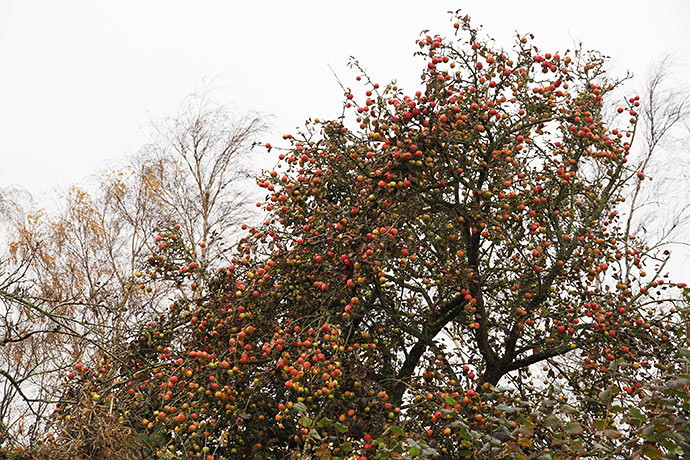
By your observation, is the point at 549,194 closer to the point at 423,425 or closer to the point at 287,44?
the point at 423,425

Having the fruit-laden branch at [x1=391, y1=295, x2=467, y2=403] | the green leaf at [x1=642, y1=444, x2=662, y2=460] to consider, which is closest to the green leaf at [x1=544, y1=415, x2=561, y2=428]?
the green leaf at [x1=642, y1=444, x2=662, y2=460]

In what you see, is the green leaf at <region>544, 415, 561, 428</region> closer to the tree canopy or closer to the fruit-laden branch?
the tree canopy

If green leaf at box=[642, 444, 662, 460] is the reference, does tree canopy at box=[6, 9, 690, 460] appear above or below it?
above

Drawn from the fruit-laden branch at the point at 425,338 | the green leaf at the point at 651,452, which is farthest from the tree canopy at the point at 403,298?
the green leaf at the point at 651,452

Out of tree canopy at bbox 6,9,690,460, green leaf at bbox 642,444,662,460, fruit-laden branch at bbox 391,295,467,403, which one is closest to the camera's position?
green leaf at bbox 642,444,662,460

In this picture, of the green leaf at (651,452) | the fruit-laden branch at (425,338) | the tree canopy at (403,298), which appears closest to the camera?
the green leaf at (651,452)

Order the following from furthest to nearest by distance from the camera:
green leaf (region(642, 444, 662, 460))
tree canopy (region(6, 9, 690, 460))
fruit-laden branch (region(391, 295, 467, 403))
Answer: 1. fruit-laden branch (region(391, 295, 467, 403))
2. tree canopy (region(6, 9, 690, 460))
3. green leaf (region(642, 444, 662, 460))

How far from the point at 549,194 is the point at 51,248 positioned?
31.1 ft

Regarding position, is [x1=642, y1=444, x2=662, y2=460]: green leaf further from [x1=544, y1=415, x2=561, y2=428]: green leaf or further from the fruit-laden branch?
the fruit-laden branch

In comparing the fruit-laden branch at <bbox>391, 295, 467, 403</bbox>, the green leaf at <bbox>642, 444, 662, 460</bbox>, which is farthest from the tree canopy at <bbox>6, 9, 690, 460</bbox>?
the green leaf at <bbox>642, 444, 662, 460</bbox>

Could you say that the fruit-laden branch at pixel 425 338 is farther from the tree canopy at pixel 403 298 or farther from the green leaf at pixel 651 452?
the green leaf at pixel 651 452

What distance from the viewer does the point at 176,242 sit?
248 inches

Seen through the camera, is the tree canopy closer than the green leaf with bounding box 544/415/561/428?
No

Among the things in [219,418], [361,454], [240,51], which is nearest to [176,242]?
[219,418]
